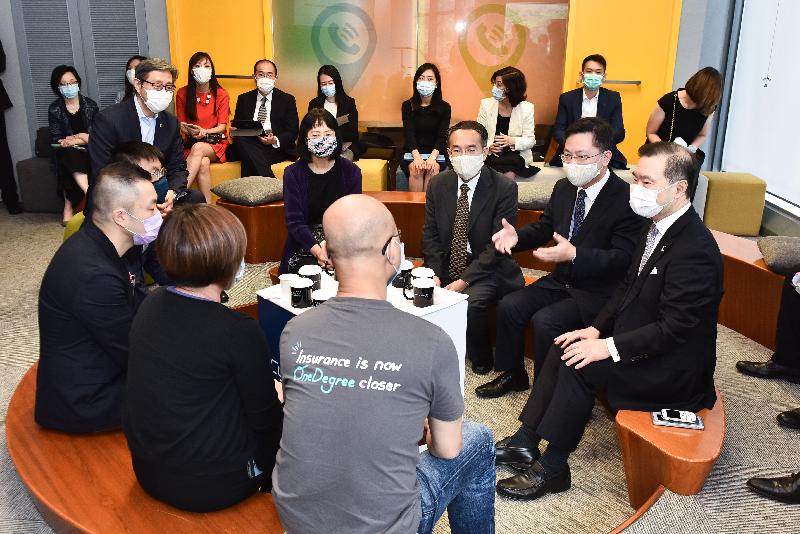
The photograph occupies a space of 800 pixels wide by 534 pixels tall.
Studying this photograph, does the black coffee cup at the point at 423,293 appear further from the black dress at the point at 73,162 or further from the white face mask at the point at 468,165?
the black dress at the point at 73,162

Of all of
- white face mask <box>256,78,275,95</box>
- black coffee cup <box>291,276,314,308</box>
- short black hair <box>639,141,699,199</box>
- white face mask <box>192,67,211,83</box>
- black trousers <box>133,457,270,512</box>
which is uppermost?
white face mask <box>192,67,211,83</box>

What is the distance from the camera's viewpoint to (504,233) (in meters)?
3.38

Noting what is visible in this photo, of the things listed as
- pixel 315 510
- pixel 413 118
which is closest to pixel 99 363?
pixel 315 510

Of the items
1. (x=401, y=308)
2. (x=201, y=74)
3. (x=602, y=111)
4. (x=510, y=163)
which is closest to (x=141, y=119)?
(x=201, y=74)

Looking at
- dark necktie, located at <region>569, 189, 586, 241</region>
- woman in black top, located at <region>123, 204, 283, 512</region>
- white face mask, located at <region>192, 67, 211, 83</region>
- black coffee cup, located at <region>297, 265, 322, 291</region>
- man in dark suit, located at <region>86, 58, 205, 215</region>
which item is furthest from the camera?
white face mask, located at <region>192, 67, 211, 83</region>

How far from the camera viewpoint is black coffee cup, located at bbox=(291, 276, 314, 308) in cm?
283

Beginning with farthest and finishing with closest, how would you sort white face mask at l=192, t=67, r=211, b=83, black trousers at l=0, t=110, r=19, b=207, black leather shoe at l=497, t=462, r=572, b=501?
black trousers at l=0, t=110, r=19, b=207
white face mask at l=192, t=67, r=211, b=83
black leather shoe at l=497, t=462, r=572, b=501

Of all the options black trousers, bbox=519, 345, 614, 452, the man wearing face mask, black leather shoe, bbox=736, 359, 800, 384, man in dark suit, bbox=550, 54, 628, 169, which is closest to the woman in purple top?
the man wearing face mask

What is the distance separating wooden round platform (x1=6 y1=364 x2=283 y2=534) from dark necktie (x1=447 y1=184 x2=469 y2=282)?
195cm

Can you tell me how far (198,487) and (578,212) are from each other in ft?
7.26

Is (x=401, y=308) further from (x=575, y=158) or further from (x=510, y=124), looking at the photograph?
(x=510, y=124)

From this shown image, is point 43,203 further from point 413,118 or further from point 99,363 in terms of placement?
point 99,363

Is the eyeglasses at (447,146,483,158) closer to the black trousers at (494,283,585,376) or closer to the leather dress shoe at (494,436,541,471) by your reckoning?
the black trousers at (494,283,585,376)

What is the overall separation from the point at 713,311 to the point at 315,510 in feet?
5.66
